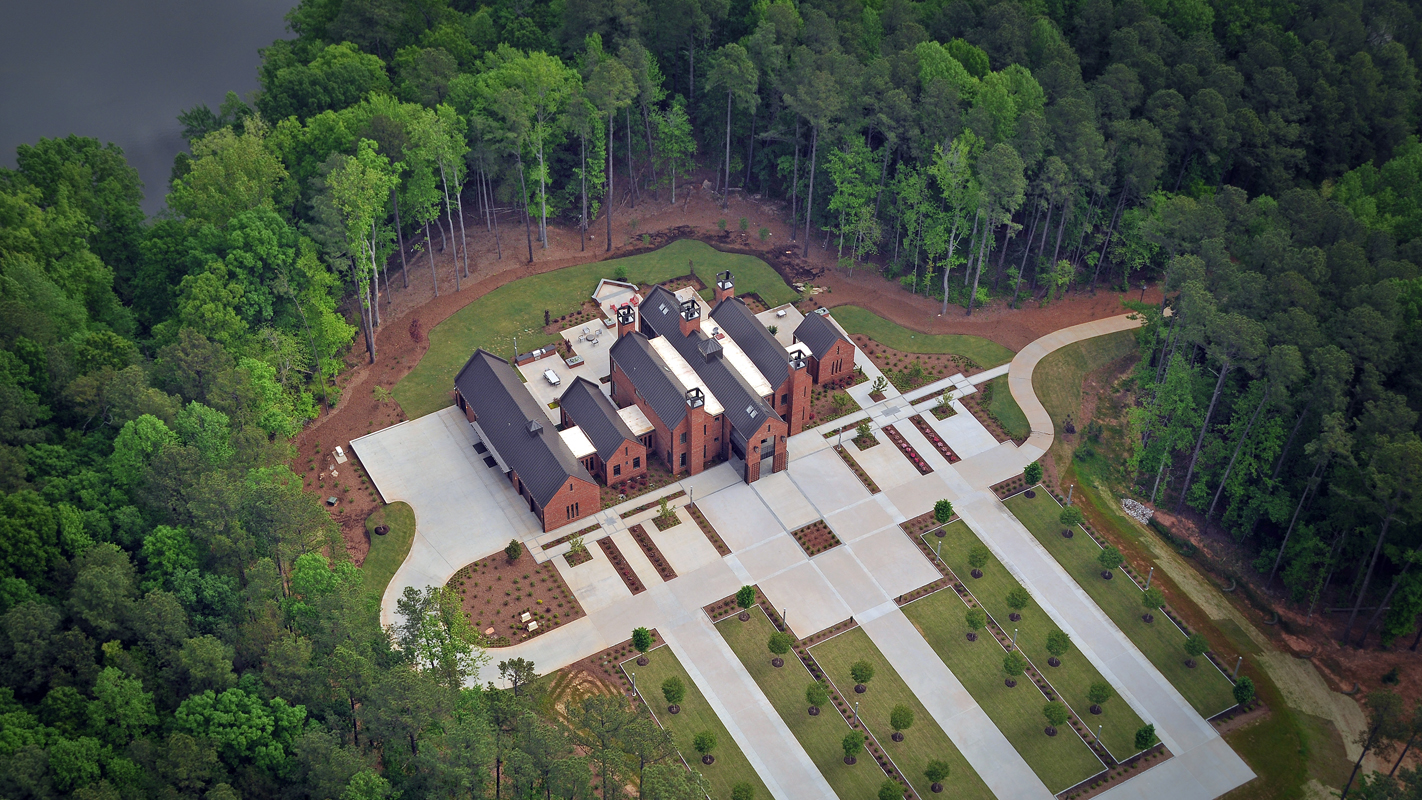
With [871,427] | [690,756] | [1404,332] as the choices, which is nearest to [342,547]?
[690,756]

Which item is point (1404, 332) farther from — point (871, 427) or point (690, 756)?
point (690, 756)

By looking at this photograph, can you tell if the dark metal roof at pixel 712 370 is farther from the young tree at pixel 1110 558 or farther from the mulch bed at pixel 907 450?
the young tree at pixel 1110 558

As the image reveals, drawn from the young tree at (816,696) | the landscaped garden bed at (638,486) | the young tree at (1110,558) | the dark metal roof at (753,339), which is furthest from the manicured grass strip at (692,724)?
the young tree at (1110,558)

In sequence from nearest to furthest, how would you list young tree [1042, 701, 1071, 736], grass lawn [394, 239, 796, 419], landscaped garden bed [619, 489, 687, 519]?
young tree [1042, 701, 1071, 736] < landscaped garden bed [619, 489, 687, 519] < grass lawn [394, 239, 796, 419]

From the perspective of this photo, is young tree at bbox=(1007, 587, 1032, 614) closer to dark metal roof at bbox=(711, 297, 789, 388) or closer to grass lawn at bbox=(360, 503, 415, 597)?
dark metal roof at bbox=(711, 297, 789, 388)

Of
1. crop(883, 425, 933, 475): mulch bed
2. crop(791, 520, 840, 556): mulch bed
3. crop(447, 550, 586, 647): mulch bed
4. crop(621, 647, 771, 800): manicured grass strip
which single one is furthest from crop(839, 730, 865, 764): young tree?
crop(883, 425, 933, 475): mulch bed

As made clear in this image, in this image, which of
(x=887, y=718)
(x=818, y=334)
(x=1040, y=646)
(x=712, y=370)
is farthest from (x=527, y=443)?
(x=1040, y=646)
